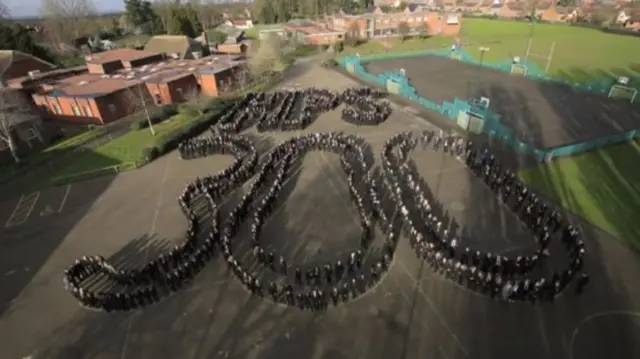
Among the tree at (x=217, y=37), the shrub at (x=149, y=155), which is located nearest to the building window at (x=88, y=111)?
the shrub at (x=149, y=155)

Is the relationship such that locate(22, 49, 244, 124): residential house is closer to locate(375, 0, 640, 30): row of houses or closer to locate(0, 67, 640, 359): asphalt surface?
locate(0, 67, 640, 359): asphalt surface

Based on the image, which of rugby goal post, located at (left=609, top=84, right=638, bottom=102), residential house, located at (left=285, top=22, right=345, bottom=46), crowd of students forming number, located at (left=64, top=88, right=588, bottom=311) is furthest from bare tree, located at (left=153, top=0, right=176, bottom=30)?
rugby goal post, located at (left=609, top=84, right=638, bottom=102)

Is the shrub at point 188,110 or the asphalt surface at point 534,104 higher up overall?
the shrub at point 188,110

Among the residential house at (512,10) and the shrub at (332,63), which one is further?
the residential house at (512,10)

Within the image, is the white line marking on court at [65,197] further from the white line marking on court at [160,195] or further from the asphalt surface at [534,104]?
the asphalt surface at [534,104]

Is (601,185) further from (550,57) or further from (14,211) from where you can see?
(550,57)

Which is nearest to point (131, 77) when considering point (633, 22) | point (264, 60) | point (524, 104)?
point (264, 60)
